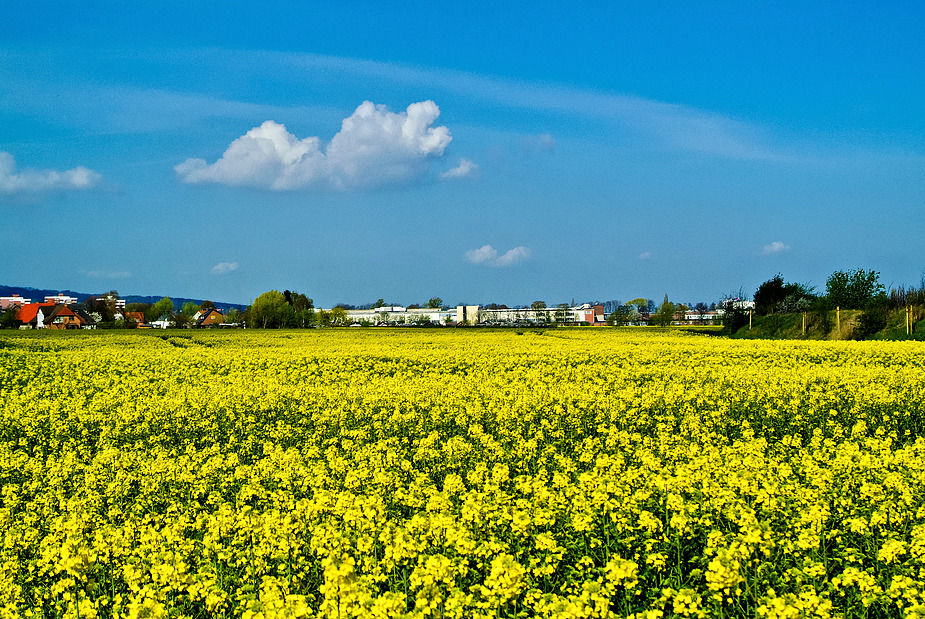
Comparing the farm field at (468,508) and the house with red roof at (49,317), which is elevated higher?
the house with red roof at (49,317)

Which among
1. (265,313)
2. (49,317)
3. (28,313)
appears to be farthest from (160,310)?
(265,313)

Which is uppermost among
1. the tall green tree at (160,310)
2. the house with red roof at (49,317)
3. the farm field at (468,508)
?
the tall green tree at (160,310)

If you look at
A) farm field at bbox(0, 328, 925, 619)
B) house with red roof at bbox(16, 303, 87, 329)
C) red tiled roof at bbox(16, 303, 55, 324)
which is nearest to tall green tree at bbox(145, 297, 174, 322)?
red tiled roof at bbox(16, 303, 55, 324)

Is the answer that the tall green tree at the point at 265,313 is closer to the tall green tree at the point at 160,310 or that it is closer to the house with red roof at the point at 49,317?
the house with red roof at the point at 49,317

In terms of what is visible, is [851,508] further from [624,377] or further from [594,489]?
[624,377]

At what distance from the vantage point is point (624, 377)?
19453 millimetres

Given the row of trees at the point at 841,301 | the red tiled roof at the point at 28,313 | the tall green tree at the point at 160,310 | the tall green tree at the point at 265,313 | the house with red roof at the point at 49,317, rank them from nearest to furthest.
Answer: the row of trees at the point at 841,301, the tall green tree at the point at 265,313, the house with red roof at the point at 49,317, the red tiled roof at the point at 28,313, the tall green tree at the point at 160,310

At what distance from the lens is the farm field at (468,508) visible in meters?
4.89

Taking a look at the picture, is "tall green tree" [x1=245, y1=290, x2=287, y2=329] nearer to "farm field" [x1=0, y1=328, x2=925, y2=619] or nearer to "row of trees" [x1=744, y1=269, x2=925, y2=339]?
"row of trees" [x1=744, y1=269, x2=925, y2=339]

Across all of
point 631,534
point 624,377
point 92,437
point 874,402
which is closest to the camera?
point 631,534

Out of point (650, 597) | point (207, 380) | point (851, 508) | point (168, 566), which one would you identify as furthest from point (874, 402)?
point (207, 380)

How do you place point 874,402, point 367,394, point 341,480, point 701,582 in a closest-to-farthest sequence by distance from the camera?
point 701,582 → point 341,480 → point 874,402 → point 367,394

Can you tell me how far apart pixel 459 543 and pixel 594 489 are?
6.92 ft

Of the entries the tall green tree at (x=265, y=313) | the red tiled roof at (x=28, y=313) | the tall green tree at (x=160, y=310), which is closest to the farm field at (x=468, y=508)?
the tall green tree at (x=265, y=313)
